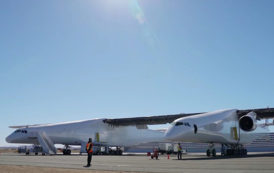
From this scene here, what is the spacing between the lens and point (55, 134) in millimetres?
38531

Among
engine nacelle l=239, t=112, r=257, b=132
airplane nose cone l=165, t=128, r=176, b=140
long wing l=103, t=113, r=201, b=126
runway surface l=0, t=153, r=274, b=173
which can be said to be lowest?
runway surface l=0, t=153, r=274, b=173

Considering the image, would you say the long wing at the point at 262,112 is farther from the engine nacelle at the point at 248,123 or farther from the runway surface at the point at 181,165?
the runway surface at the point at 181,165

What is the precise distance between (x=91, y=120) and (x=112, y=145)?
4884 mm

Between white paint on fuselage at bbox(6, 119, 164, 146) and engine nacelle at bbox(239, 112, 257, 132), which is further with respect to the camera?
white paint on fuselage at bbox(6, 119, 164, 146)

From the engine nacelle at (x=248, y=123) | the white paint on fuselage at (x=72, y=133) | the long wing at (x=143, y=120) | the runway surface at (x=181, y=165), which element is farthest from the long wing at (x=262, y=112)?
the white paint on fuselage at (x=72, y=133)

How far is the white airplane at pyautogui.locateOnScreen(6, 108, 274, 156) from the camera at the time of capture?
982 inches

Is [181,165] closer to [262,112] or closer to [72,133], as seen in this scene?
[262,112]

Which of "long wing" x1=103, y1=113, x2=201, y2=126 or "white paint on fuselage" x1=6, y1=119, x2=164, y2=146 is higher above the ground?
"long wing" x1=103, y1=113, x2=201, y2=126

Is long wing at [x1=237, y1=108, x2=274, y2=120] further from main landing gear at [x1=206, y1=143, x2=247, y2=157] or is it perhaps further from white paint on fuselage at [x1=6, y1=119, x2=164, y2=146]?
white paint on fuselage at [x1=6, y1=119, x2=164, y2=146]

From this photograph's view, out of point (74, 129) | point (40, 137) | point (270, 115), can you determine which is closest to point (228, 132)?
point (270, 115)

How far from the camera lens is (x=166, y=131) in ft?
82.7

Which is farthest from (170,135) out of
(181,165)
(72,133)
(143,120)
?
(72,133)

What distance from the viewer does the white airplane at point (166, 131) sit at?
2494 cm

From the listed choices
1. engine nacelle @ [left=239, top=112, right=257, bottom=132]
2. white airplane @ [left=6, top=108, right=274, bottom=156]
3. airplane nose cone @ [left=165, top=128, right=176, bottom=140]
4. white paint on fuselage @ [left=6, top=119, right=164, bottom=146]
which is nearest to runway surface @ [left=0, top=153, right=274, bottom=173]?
airplane nose cone @ [left=165, top=128, right=176, bottom=140]
